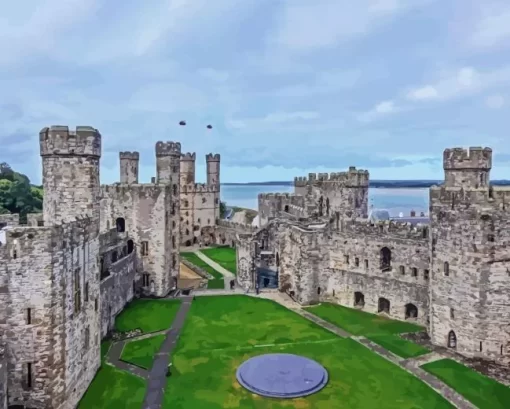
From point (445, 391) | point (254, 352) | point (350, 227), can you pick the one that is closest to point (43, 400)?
point (254, 352)

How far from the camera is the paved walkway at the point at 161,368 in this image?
20.8 meters

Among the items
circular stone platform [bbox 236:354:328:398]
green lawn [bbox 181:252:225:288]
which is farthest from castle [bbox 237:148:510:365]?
circular stone platform [bbox 236:354:328:398]

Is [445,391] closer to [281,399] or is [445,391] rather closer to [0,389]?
[281,399]

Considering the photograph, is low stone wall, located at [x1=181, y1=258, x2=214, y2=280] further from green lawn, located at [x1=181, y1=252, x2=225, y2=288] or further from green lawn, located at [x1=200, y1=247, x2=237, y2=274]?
green lawn, located at [x1=200, y1=247, x2=237, y2=274]

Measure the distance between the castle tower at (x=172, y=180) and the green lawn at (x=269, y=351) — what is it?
→ 6.53 metres

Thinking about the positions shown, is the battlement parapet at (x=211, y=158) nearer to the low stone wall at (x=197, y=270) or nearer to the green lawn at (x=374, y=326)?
the low stone wall at (x=197, y=270)

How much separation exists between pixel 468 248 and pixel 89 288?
1889cm

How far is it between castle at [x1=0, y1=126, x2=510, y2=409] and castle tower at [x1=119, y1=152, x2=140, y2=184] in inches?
434

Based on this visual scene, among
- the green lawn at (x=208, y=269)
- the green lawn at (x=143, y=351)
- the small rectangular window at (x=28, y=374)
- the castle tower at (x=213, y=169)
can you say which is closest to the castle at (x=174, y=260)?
the small rectangular window at (x=28, y=374)

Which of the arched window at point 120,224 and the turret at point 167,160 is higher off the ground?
the turret at point 167,160

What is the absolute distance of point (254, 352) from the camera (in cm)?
2608

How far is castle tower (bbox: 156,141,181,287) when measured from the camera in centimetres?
3922

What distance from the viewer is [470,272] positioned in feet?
82.7

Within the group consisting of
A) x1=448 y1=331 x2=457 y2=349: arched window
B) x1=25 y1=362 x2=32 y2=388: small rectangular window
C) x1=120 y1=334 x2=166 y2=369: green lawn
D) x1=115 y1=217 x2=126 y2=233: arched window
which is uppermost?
x1=115 y1=217 x2=126 y2=233: arched window
